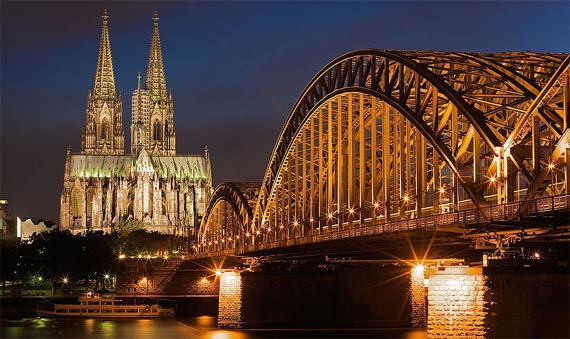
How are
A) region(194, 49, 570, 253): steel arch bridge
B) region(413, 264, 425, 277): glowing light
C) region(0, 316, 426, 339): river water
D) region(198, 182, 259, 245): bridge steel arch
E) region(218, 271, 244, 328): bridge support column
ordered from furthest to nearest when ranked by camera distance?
region(198, 182, 259, 245): bridge steel arch < region(218, 271, 244, 328): bridge support column < region(0, 316, 426, 339): river water < region(413, 264, 425, 277): glowing light < region(194, 49, 570, 253): steel arch bridge

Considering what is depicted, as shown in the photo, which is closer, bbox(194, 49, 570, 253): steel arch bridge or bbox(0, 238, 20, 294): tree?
bbox(194, 49, 570, 253): steel arch bridge

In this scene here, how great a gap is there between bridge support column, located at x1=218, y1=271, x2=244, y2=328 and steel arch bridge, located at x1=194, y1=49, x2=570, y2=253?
3.62 metres

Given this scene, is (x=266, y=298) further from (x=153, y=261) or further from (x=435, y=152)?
(x=153, y=261)

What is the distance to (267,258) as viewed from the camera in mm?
107750

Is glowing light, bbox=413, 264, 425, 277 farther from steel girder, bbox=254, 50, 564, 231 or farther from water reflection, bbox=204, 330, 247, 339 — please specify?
steel girder, bbox=254, 50, 564, 231

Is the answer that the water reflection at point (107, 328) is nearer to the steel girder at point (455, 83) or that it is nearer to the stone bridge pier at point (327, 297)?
the stone bridge pier at point (327, 297)

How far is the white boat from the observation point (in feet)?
468

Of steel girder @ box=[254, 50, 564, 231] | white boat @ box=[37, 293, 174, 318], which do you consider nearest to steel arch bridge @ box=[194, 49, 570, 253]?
steel girder @ box=[254, 50, 564, 231]

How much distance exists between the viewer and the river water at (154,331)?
321 ft

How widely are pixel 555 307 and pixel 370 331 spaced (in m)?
30.8

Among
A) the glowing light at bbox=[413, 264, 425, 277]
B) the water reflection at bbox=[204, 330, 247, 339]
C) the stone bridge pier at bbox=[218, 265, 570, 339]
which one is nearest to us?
the glowing light at bbox=[413, 264, 425, 277]

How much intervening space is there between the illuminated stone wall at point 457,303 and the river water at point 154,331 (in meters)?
33.1

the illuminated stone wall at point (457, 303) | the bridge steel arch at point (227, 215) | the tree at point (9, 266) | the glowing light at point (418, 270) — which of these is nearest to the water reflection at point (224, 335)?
the glowing light at point (418, 270)

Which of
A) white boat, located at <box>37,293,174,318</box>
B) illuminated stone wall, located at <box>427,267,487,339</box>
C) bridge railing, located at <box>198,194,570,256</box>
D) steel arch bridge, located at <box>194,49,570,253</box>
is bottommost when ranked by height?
white boat, located at <box>37,293,174,318</box>
